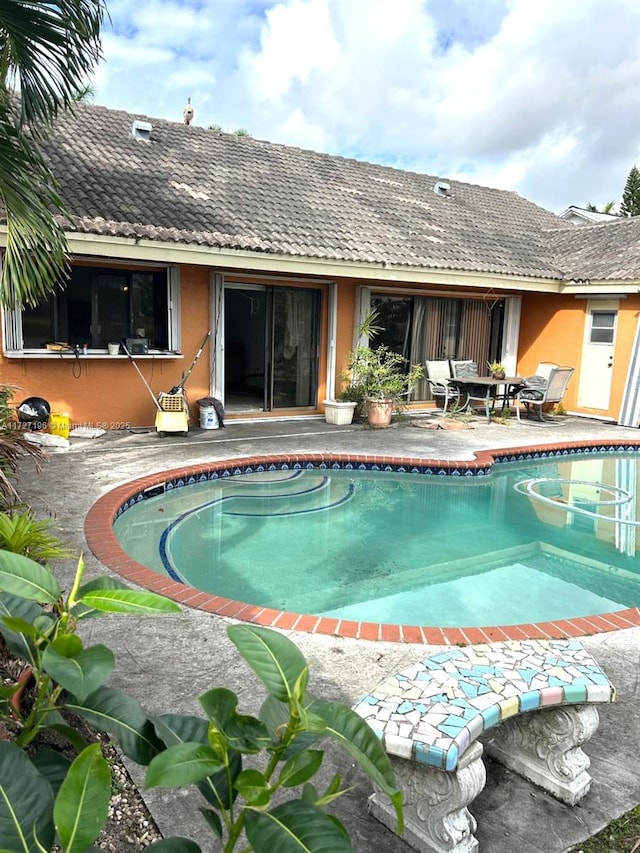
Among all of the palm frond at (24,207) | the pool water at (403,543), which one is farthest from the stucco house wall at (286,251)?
the pool water at (403,543)

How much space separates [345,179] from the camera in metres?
14.4

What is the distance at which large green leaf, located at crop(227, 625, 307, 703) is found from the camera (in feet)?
4.90

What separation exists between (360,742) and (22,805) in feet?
2.40

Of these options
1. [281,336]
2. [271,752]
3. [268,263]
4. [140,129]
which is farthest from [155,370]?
[271,752]

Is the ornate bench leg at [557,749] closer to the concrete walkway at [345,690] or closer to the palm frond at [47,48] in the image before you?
the concrete walkway at [345,690]

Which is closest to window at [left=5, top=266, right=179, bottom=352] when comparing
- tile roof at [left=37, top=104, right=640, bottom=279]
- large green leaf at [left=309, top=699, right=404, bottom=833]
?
tile roof at [left=37, top=104, right=640, bottom=279]

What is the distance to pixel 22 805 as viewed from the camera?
4.43ft

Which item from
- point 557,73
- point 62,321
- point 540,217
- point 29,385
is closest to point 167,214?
point 62,321

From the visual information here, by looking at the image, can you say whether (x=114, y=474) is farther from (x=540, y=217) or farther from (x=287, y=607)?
(x=540, y=217)

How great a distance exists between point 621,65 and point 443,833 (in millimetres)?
13916

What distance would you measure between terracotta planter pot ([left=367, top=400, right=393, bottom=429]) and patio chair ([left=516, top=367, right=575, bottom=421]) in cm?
299

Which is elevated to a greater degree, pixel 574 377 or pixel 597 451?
pixel 574 377

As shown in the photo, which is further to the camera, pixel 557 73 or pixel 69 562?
pixel 557 73

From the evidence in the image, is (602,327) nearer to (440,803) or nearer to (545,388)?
(545,388)
